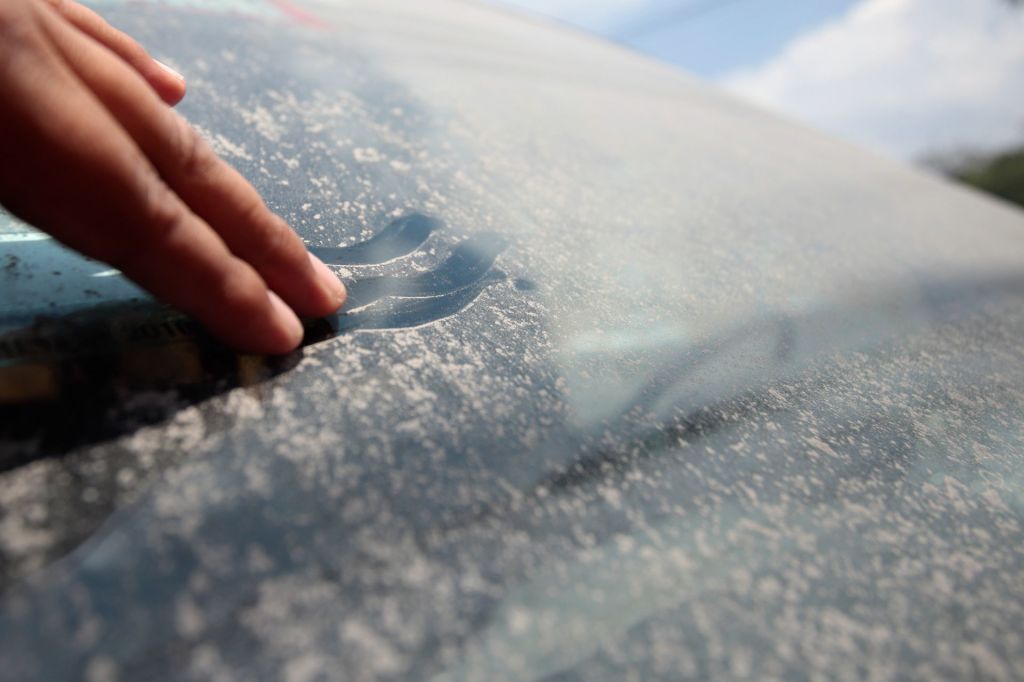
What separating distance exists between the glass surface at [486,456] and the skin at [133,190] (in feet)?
0.17

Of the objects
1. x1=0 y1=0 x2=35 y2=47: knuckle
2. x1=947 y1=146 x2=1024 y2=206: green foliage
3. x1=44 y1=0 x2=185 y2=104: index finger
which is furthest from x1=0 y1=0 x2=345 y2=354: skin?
x1=947 y1=146 x2=1024 y2=206: green foliage

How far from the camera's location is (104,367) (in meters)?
0.44

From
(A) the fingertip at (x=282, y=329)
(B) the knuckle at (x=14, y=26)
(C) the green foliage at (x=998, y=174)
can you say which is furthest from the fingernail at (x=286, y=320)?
(C) the green foliage at (x=998, y=174)

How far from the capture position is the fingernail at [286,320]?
0.47 meters

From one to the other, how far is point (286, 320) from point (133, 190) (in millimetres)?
134

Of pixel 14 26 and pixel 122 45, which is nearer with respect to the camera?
pixel 14 26

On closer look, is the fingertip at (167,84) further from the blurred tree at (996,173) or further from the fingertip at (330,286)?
the blurred tree at (996,173)

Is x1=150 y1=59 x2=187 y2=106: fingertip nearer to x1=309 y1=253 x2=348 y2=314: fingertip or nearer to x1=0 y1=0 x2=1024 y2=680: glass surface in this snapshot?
x1=0 y1=0 x2=1024 y2=680: glass surface

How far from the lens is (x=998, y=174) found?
962cm

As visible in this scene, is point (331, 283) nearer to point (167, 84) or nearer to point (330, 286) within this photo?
point (330, 286)

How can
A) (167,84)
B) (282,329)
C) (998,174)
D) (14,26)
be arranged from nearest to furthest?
1. (14,26)
2. (282,329)
3. (167,84)
4. (998,174)

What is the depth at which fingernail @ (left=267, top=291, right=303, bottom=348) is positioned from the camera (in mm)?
468

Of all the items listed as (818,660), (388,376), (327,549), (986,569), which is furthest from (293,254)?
(986,569)

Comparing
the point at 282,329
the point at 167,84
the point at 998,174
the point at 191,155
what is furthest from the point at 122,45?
the point at 998,174
